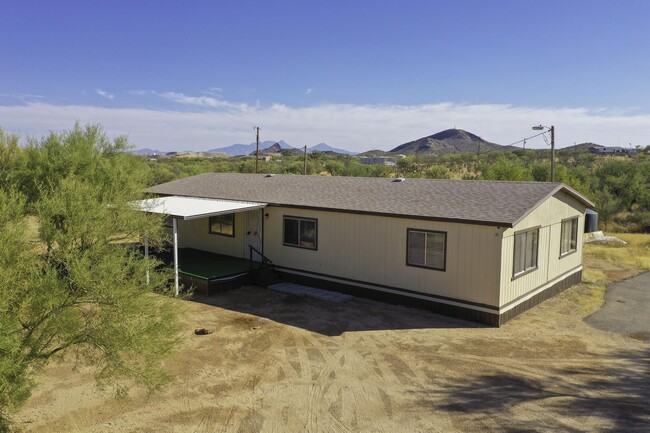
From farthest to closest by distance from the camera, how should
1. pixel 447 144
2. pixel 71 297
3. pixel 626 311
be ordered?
1. pixel 447 144
2. pixel 626 311
3. pixel 71 297

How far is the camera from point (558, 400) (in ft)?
27.1

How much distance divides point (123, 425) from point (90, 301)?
2595 millimetres

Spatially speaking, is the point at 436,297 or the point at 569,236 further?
the point at 569,236

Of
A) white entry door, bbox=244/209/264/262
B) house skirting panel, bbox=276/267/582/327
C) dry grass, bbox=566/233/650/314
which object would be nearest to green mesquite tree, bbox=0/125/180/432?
house skirting panel, bbox=276/267/582/327

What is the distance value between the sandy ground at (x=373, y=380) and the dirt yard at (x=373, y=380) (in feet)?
0.08

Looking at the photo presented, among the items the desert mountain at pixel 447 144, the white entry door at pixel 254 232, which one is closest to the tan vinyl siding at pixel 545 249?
the white entry door at pixel 254 232

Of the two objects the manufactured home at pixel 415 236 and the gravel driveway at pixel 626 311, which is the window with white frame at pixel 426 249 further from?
the gravel driveway at pixel 626 311

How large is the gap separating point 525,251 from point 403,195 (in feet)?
12.8

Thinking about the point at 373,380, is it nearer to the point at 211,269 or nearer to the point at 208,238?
the point at 211,269

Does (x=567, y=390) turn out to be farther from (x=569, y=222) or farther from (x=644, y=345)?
(x=569, y=222)

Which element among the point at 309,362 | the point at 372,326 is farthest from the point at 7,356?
the point at 372,326

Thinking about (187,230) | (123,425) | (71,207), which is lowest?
(123,425)

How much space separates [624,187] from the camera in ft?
113

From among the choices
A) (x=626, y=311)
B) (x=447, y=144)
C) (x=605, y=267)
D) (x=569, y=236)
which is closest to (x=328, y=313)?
(x=626, y=311)
